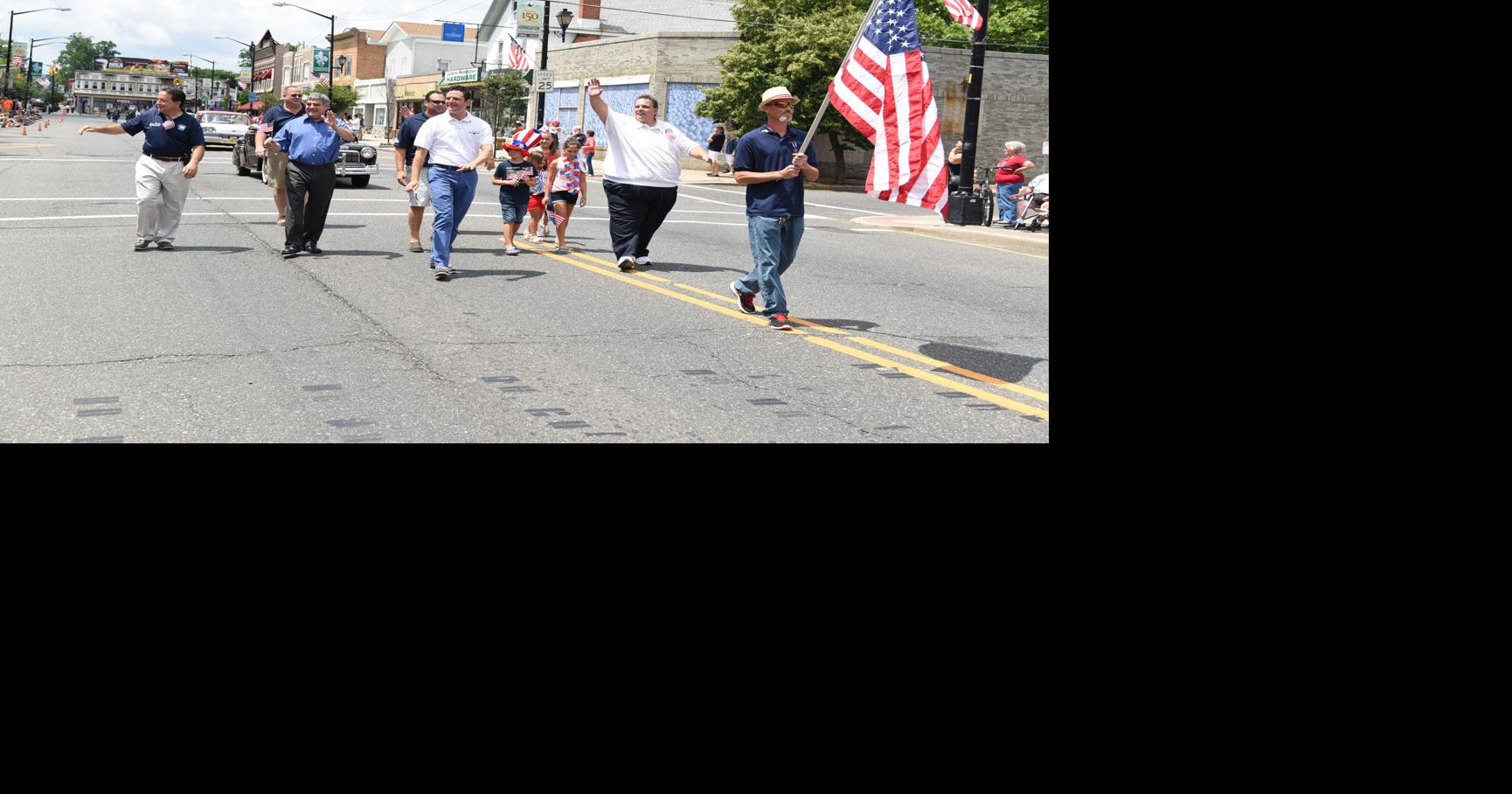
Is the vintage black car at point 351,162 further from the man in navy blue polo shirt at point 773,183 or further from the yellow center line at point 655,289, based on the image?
the man in navy blue polo shirt at point 773,183

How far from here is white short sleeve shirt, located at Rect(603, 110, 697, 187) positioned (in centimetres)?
1184

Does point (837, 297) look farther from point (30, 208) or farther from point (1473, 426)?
point (30, 208)

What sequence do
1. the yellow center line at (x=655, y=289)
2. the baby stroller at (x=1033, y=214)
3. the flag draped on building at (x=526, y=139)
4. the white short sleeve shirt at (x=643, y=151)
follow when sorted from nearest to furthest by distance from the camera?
the yellow center line at (x=655, y=289) < the white short sleeve shirt at (x=643, y=151) < the flag draped on building at (x=526, y=139) < the baby stroller at (x=1033, y=214)

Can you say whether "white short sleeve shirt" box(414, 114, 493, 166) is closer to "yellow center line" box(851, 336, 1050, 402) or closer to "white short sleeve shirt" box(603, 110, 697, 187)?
"white short sleeve shirt" box(603, 110, 697, 187)

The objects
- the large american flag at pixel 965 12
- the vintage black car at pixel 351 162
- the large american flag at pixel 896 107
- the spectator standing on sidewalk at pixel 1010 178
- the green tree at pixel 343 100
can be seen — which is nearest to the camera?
the large american flag at pixel 896 107

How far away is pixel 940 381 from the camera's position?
323 inches

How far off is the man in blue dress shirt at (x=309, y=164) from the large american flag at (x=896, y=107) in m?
6.04

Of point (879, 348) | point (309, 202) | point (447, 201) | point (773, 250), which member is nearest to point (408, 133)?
point (309, 202)

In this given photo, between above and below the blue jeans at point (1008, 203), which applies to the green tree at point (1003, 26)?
above

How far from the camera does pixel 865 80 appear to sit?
8117 millimetres

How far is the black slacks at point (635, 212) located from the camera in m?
12.3

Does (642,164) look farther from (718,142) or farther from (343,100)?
(343,100)

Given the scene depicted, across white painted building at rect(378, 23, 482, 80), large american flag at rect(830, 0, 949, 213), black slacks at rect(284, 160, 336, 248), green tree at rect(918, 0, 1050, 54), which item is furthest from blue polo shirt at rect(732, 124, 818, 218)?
white painted building at rect(378, 23, 482, 80)

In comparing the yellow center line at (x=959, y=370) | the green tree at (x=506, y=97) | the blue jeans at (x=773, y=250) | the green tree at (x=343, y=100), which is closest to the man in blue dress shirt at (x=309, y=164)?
the blue jeans at (x=773, y=250)
